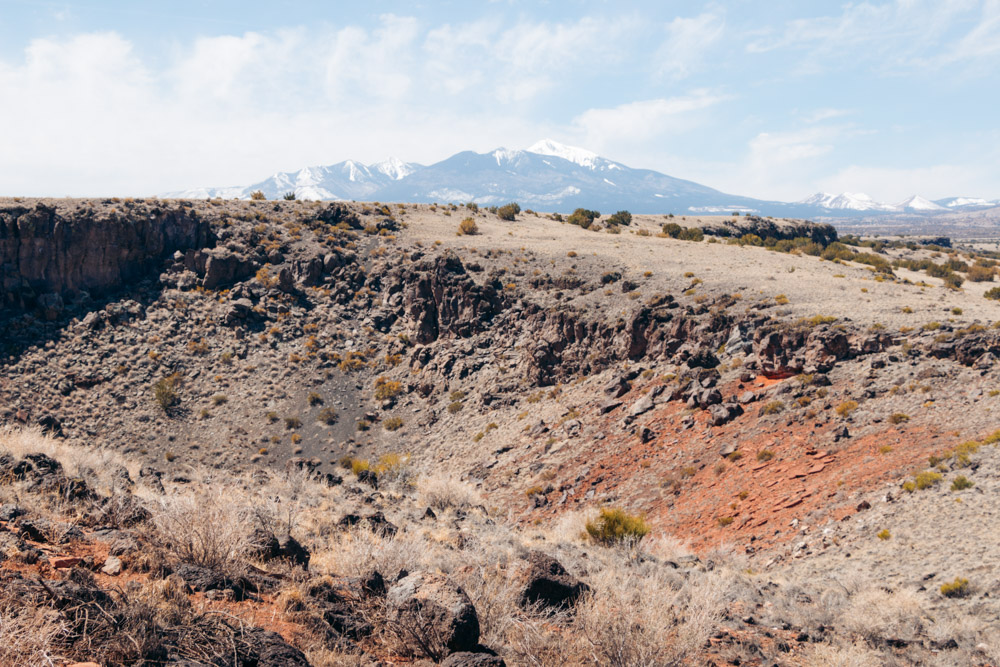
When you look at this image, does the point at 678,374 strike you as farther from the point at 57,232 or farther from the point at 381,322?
the point at 57,232

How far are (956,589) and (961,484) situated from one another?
409 centimetres

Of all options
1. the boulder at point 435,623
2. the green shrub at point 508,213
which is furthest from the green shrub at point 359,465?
the green shrub at point 508,213

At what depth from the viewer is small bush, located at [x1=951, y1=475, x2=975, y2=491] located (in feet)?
40.9

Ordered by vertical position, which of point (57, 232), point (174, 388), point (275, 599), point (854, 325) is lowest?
point (174, 388)

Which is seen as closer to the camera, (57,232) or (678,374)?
(678,374)

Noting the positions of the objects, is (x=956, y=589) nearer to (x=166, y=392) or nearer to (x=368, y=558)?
(x=368, y=558)

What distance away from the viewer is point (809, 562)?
12.4 meters

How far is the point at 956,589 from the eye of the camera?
959 cm

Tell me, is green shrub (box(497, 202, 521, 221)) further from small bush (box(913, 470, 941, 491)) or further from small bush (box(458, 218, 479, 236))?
small bush (box(913, 470, 941, 491))

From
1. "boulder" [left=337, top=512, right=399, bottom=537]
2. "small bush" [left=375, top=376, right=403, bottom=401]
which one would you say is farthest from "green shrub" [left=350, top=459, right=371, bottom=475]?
"boulder" [left=337, top=512, right=399, bottom=537]

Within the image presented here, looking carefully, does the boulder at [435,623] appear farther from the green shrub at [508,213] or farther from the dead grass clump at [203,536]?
the green shrub at [508,213]

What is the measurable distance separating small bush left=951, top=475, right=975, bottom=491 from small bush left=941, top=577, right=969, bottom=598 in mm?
3704

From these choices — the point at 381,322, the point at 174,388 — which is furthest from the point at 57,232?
the point at 381,322

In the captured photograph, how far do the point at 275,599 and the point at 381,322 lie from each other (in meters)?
33.0
